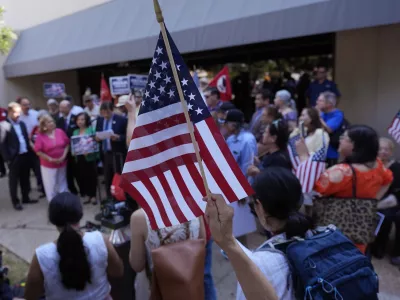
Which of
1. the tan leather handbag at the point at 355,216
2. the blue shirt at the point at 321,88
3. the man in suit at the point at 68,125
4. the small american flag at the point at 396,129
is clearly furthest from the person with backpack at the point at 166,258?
the blue shirt at the point at 321,88

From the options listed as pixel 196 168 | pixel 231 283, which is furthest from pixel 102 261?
pixel 231 283

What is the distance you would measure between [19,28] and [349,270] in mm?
16684

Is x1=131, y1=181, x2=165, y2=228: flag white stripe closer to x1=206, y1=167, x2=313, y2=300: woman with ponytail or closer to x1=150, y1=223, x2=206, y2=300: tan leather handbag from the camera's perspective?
x1=150, y1=223, x2=206, y2=300: tan leather handbag

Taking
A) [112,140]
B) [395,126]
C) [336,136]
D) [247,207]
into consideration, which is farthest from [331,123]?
[112,140]

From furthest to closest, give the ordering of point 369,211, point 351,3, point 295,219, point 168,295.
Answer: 1. point 351,3
2. point 369,211
3. point 168,295
4. point 295,219

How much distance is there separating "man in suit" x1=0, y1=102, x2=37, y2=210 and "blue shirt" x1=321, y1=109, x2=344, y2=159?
564cm

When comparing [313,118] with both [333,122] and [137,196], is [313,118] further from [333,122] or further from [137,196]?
[137,196]

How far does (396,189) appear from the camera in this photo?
405 cm

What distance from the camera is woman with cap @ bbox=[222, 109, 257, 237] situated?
158 inches

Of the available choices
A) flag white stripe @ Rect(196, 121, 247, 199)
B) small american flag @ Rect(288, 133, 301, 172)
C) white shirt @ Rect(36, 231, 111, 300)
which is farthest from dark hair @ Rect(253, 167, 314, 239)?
small american flag @ Rect(288, 133, 301, 172)

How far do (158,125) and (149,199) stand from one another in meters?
0.40

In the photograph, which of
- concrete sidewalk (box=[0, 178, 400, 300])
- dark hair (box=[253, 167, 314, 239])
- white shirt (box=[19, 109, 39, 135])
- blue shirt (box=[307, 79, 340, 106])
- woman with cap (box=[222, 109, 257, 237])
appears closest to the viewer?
dark hair (box=[253, 167, 314, 239])

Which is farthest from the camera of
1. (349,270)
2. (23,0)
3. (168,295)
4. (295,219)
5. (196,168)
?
(23,0)

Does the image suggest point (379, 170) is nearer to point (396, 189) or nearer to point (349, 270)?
point (396, 189)
